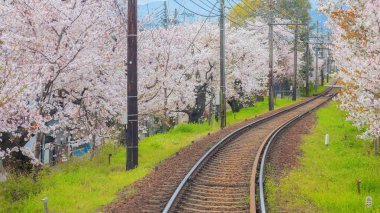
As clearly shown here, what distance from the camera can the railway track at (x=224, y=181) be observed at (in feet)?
31.2

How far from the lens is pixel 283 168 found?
13750mm

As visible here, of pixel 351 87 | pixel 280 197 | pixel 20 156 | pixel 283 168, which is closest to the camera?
pixel 280 197

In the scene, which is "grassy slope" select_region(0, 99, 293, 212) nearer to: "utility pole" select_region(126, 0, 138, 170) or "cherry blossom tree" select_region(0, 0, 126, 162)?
"utility pole" select_region(126, 0, 138, 170)

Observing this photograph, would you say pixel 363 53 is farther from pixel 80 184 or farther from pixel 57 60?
pixel 57 60

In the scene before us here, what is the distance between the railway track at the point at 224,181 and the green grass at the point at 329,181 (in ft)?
→ 2.00

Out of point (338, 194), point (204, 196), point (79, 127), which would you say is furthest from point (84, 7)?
point (338, 194)

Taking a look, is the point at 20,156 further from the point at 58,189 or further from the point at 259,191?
the point at 259,191

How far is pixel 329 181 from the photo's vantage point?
1216 cm

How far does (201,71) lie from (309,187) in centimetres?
2524

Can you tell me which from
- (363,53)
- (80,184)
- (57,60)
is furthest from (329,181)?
(57,60)

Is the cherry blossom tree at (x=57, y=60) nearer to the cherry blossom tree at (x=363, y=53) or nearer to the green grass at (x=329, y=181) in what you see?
the green grass at (x=329, y=181)

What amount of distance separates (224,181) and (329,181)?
3.05 m

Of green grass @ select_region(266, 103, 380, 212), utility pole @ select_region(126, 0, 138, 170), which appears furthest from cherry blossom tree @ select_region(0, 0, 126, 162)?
green grass @ select_region(266, 103, 380, 212)

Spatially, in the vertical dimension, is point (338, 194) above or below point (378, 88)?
below
